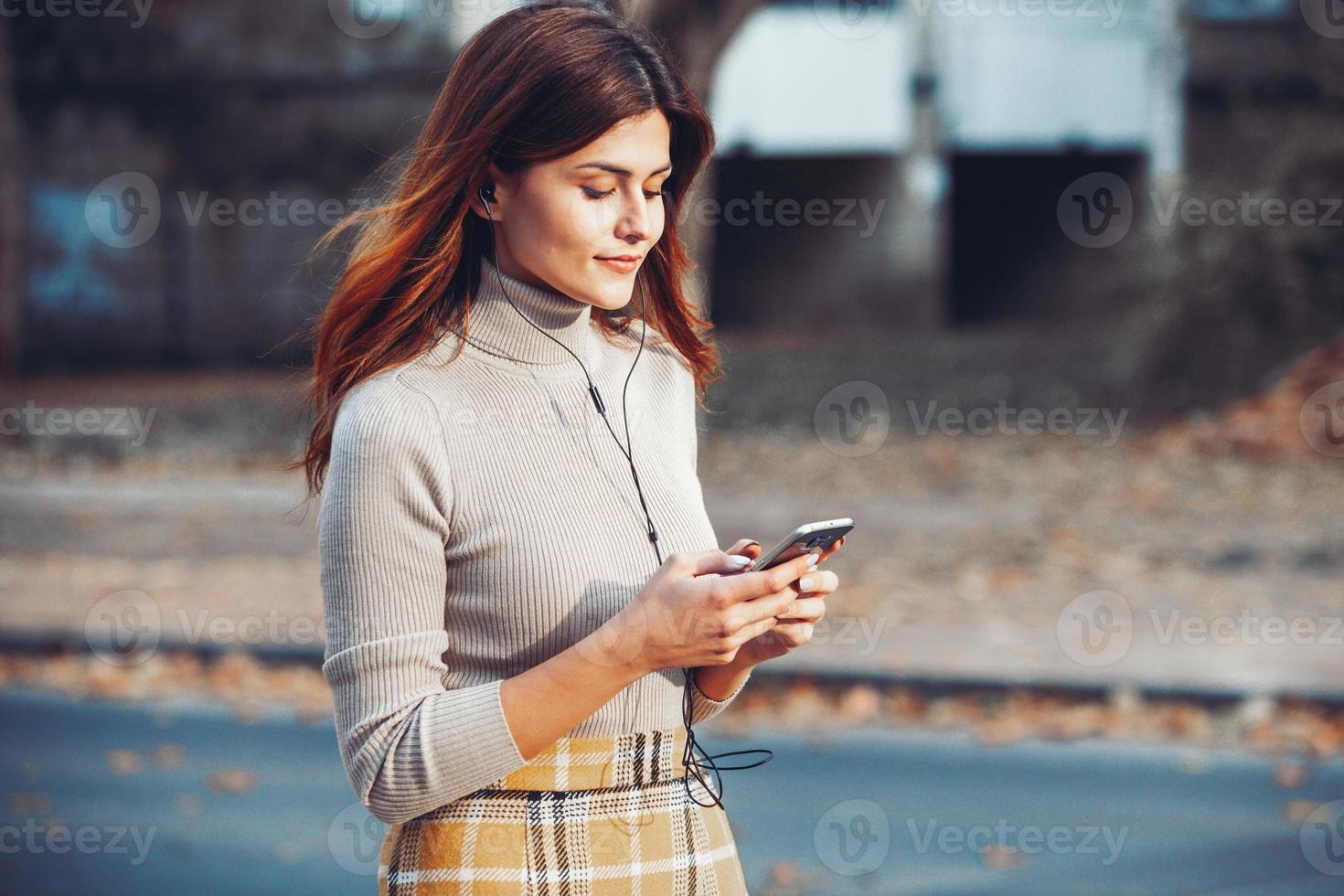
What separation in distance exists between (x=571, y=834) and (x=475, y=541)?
15.4 inches

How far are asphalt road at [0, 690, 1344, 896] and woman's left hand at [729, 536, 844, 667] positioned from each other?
288 cm

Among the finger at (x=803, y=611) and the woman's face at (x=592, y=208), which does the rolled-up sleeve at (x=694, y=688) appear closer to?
the finger at (x=803, y=611)

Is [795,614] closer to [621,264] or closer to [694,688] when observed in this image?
[694,688]

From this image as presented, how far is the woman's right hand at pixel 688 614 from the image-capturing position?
5.88 feet

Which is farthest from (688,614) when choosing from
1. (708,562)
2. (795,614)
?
(795,614)

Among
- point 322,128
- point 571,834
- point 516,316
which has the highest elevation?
point 322,128

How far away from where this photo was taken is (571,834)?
6.32 feet

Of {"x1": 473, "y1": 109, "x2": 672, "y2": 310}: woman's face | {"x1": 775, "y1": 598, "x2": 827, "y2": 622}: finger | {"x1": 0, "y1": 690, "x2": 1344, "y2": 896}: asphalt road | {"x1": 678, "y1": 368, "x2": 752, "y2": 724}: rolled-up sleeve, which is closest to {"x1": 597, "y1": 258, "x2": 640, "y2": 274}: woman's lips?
{"x1": 473, "y1": 109, "x2": 672, "y2": 310}: woman's face

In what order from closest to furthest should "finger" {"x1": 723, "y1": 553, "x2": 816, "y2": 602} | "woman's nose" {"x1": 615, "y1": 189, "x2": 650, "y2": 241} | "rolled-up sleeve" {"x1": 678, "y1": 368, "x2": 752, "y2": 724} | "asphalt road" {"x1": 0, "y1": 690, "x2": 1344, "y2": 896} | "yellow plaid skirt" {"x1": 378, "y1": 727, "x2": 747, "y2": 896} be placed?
"finger" {"x1": 723, "y1": 553, "x2": 816, "y2": 602}
"yellow plaid skirt" {"x1": 378, "y1": 727, "x2": 747, "y2": 896}
"woman's nose" {"x1": 615, "y1": 189, "x2": 650, "y2": 241}
"rolled-up sleeve" {"x1": 678, "y1": 368, "x2": 752, "y2": 724}
"asphalt road" {"x1": 0, "y1": 690, "x2": 1344, "y2": 896}

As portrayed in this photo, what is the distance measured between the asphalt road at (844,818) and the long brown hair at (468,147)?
3.18 meters

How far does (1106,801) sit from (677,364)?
143 inches

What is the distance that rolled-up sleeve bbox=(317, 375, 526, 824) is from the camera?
71.8 inches

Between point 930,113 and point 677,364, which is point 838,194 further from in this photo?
point 677,364

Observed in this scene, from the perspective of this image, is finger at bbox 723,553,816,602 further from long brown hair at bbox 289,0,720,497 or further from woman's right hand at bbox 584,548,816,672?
long brown hair at bbox 289,0,720,497
